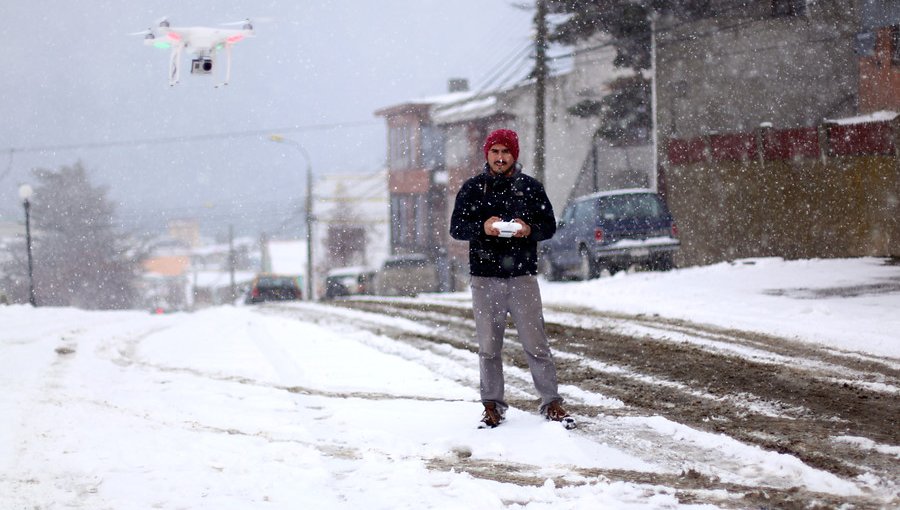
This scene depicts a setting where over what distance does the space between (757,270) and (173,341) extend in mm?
11215

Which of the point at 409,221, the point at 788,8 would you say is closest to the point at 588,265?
the point at 788,8

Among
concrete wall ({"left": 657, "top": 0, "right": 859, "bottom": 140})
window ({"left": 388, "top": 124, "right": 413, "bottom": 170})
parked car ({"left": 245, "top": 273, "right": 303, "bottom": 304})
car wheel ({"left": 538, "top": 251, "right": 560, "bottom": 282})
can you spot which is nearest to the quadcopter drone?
car wheel ({"left": 538, "top": 251, "right": 560, "bottom": 282})

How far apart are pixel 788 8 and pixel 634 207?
32.3 ft

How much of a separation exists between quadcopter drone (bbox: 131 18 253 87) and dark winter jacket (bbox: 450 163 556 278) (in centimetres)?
1166

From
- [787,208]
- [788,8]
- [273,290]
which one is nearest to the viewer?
[787,208]

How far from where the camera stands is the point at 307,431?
5219 mm

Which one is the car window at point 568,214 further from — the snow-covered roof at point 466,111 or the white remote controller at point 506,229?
the snow-covered roof at point 466,111

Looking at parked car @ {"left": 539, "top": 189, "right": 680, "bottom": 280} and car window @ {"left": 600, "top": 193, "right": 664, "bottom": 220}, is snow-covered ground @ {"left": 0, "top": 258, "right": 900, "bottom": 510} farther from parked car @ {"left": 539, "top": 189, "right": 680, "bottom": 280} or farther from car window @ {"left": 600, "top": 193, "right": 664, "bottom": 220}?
car window @ {"left": 600, "top": 193, "right": 664, "bottom": 220}

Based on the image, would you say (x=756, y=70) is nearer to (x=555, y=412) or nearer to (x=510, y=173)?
(x=510, y=173)

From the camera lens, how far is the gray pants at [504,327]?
17.0 feet

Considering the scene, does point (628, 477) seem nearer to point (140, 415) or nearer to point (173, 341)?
point (140, 415)

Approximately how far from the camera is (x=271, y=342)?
1066 cm

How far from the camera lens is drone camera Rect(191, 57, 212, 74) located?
52.3 ft

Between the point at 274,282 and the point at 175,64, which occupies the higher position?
the point at 175,64
